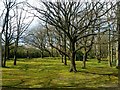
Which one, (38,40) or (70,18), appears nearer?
(70,18)

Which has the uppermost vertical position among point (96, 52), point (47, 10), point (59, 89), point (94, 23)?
point (47, 10)

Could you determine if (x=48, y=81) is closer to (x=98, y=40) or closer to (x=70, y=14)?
(x=70, y=14)

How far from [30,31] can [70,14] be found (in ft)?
26.5

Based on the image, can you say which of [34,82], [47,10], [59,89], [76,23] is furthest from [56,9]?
[59,89]

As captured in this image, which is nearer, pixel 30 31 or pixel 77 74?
pixel 77 74

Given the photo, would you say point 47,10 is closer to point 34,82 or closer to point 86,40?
point 86,40

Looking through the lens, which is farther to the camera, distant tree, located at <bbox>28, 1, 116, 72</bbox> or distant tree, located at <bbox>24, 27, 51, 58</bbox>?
distant tree, located at <bbox>24, 27, 51, 58</bbox>

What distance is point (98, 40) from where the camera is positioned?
14.2 meters

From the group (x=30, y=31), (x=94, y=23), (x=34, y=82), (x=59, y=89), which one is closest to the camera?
(x=59, y=89)

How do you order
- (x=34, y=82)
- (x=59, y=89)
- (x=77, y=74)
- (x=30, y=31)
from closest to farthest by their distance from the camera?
1. (x=59, y=89)
2. (x=34, y=82)
3. (x=77, y=74)
4. (x=30, y=31)

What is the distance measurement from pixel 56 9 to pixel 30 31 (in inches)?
306

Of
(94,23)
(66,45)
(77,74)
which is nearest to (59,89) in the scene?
(77,74)

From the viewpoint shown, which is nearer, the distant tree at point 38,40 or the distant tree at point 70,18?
the distant tree at point 70,18

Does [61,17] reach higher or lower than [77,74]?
higher
